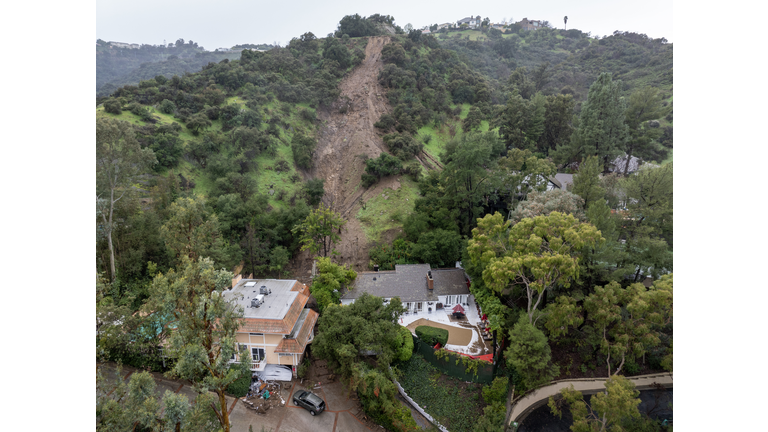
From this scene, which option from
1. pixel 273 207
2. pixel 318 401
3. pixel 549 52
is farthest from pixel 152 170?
pixel 549 52

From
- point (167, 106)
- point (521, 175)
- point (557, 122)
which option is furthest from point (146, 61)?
point (521, 175)

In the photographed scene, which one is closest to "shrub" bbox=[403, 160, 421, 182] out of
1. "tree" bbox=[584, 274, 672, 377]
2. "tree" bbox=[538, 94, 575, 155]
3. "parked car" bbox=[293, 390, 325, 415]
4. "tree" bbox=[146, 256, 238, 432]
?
"tree" bbox=[538, 94, 575, 155]

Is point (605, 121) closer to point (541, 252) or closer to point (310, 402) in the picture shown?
point (541, 252)

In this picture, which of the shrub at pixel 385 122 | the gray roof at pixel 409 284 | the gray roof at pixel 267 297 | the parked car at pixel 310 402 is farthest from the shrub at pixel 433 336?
the shrub at pixel 385 122

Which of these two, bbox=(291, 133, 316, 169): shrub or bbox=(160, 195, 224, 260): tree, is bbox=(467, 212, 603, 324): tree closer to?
bbox=(160, 195, 224, 260): tree

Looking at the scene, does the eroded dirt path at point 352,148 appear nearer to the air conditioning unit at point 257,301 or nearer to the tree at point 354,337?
the air conditioning unit at point 257,301
